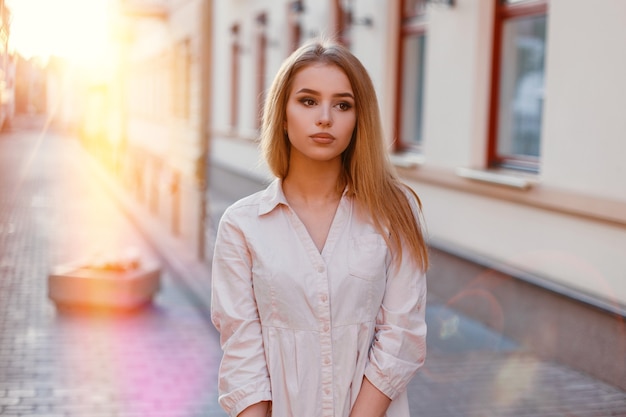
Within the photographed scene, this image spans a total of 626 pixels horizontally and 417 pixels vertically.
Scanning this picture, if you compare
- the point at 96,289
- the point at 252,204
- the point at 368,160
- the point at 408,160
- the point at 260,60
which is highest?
the point at 260,60

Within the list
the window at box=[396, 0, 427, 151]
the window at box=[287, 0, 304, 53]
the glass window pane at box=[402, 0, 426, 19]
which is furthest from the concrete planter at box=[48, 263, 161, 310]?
the window at box=[287, 0, 304, 53]

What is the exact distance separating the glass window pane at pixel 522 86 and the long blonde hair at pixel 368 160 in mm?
6125

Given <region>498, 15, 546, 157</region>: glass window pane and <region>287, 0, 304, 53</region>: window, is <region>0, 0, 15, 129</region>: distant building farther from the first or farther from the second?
<region>287, 0, 304, 53</region>: window

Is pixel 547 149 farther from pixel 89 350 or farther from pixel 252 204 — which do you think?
pixel 252 204

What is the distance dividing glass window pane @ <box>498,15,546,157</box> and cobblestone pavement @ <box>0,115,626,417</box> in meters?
1.65

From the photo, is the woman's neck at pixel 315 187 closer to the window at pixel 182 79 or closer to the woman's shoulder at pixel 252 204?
the woman's shoulder at pixel 252 204

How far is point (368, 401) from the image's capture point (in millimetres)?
2570

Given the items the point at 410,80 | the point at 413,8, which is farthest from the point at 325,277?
the point at 410,80

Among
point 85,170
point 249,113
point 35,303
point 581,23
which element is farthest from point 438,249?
point 85,170

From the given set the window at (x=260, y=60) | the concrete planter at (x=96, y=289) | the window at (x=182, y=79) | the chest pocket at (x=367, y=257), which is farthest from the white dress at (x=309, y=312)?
the window at (x=182, y=79)

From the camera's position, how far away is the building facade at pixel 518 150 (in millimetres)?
6977

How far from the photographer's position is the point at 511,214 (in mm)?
8484

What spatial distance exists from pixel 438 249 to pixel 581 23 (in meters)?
3.12

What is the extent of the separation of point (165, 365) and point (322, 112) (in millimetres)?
4889
